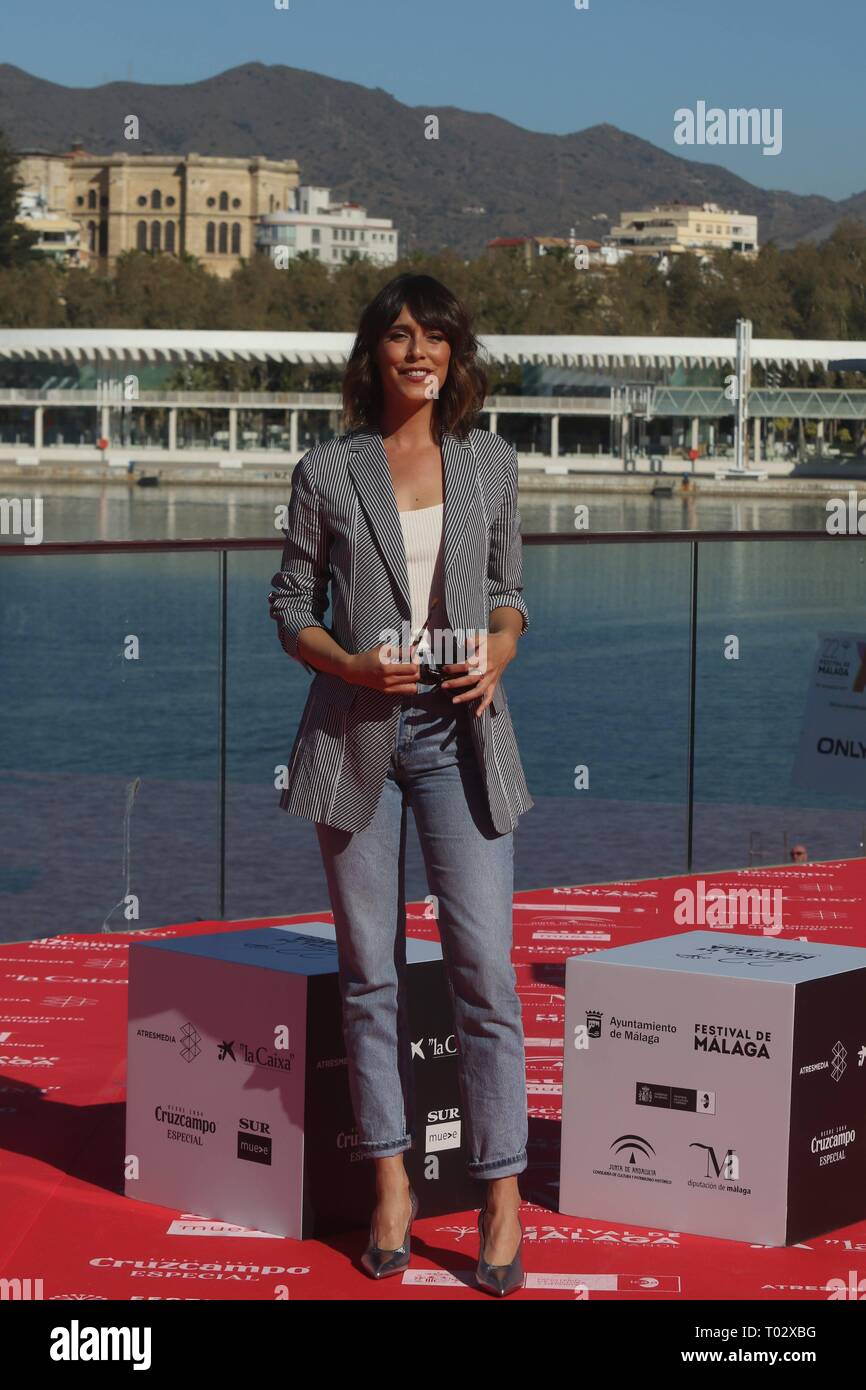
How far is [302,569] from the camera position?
99.7 inches

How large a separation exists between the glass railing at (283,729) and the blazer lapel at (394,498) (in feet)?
7.17

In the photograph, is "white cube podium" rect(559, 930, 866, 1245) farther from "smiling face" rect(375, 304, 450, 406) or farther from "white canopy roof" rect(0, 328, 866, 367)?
"white canopy roof" rect(0, 328, 866, 367)

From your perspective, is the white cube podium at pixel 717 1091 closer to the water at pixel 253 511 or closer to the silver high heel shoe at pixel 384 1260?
the silver high heel shoe at pixel 384 1260

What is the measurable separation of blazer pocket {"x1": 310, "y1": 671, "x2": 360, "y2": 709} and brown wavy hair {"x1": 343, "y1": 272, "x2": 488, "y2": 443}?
336 mm

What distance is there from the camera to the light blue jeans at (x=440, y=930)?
2457 mm

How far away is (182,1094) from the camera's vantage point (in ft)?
9.22

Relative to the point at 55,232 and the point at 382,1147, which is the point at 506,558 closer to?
the point at 382,1147

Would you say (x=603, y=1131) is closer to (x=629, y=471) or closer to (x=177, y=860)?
(x=177, y=860)

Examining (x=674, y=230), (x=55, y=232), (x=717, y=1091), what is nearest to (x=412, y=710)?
(x=717, y=1091)

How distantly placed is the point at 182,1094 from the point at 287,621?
75 centimetres

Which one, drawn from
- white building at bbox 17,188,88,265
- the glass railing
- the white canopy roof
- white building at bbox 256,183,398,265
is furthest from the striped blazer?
white building at bbox 256,183,398,265

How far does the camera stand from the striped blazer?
2432mm

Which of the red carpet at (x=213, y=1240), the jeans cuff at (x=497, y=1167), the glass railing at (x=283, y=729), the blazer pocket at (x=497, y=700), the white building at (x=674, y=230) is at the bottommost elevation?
the glass railing at (x=283, y=729)
